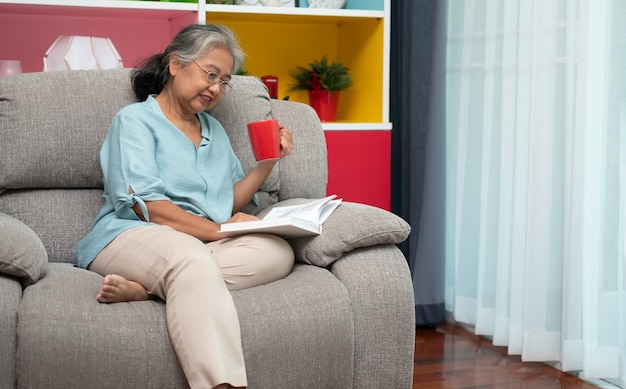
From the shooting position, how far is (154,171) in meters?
2.41

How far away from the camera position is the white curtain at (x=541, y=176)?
9.27 feet

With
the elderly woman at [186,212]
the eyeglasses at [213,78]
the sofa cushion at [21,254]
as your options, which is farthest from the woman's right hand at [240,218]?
the sofa cushion at [21,254]

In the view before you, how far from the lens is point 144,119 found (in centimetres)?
248

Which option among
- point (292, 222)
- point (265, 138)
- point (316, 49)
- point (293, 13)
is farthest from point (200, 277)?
point (316, 49)

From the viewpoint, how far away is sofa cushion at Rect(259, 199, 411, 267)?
2.31 m

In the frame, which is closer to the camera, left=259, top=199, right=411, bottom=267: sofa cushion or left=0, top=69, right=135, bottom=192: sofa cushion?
left=259, top=199, right=411, bottom=267: sofa cushion

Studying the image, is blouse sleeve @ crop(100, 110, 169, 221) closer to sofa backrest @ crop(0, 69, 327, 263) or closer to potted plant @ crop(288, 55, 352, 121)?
sofa backrest @ crop(0, 69, 327, 263)

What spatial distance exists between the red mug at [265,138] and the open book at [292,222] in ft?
0.51

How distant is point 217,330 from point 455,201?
182 cm

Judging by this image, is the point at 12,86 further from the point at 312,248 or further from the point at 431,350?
the point at 431,350

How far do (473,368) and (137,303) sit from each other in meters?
1.41

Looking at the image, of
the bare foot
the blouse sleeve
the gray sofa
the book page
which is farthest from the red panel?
the bare foot

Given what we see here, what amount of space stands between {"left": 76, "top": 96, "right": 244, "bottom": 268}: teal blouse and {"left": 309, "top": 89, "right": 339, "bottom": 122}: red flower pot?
40.6 inches

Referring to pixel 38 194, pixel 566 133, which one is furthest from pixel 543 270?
pixel 38 194
